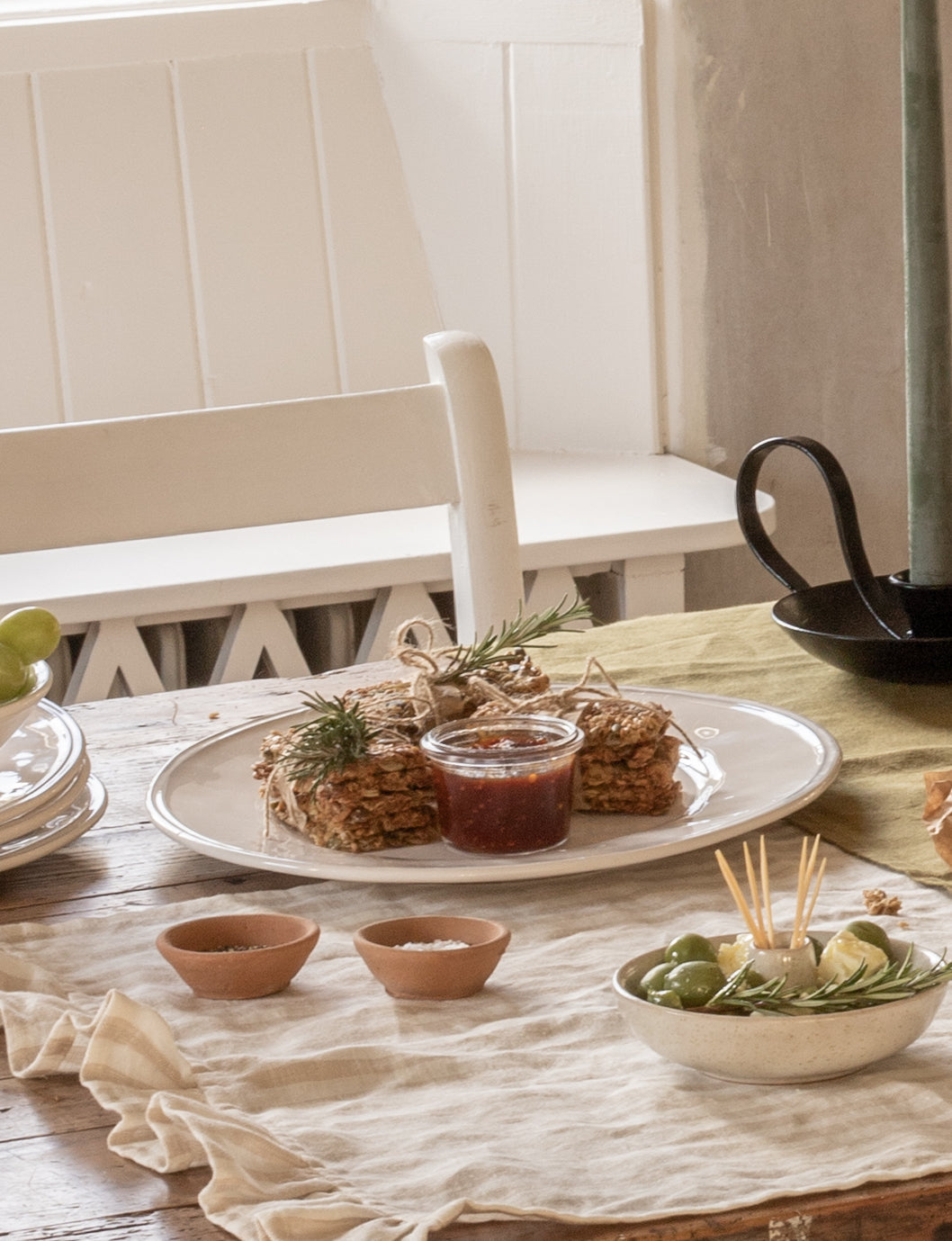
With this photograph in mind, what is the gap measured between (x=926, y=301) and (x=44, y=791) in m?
0.52

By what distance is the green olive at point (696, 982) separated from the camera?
0.50 meters

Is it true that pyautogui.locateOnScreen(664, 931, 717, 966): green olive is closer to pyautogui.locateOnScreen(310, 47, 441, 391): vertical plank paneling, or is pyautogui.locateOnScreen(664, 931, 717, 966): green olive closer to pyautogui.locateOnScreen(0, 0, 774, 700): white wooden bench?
pyautogui.locateOnScreen(0, 0, 774, 700): white wooden bench

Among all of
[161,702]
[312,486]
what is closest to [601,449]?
[312,486]

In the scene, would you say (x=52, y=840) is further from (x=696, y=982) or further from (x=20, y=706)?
(x=696, y=982)

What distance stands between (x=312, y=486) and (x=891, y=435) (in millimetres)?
1202

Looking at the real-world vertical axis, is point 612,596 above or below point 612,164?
below

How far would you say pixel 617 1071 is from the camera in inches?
20.3

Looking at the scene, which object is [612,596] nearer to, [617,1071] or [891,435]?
[891,435]

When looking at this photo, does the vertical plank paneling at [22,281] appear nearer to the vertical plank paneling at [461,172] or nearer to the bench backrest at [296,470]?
the vertical plank paneling at [461,172]

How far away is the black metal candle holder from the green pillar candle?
27 millimetres

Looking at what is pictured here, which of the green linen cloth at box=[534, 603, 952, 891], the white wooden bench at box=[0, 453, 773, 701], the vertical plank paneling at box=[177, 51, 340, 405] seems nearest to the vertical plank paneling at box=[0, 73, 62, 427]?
the vertical plank paneling at box=[177, 51, 340, 405]

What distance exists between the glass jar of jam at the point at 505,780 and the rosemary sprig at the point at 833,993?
0.65 feet

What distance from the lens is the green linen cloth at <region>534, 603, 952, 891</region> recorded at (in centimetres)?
74

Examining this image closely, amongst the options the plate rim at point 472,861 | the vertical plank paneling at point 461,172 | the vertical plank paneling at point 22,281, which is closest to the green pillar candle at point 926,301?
the plate rim at point 472,861
